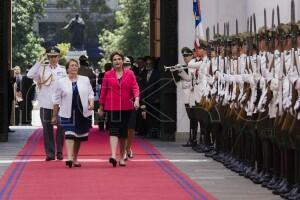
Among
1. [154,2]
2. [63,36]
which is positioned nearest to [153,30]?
[154,2]

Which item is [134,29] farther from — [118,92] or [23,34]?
[118,92]

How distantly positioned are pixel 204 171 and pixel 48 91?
3.79 meters

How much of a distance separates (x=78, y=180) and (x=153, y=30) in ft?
56.1

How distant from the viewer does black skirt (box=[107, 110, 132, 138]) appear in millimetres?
18094

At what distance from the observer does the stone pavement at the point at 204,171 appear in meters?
13.8

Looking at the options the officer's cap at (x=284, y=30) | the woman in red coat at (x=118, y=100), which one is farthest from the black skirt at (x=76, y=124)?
the officer's cap at (x=284, y=30)

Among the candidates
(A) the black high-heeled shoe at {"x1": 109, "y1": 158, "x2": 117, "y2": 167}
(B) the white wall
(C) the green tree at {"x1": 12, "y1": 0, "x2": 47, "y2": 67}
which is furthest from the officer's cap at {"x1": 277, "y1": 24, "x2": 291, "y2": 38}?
(C) the green tree at {"x1": 12, "y1": 0, "x2": 47, "y2": 67}

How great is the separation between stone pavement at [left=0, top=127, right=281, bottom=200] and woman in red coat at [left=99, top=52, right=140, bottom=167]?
1195 millimetres

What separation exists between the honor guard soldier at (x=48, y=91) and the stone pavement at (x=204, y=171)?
0.81 meters

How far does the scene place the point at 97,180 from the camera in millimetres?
15578

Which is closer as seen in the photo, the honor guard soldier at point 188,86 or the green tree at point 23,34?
the honor guard soldier at point 188,86

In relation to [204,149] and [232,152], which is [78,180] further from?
[204,149]

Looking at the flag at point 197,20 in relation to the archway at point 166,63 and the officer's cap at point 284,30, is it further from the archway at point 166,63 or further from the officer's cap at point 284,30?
the officer's cap at point 284,30

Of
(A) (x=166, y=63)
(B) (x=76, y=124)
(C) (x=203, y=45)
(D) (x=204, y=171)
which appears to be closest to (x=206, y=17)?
(A) (x=166, y=63)
